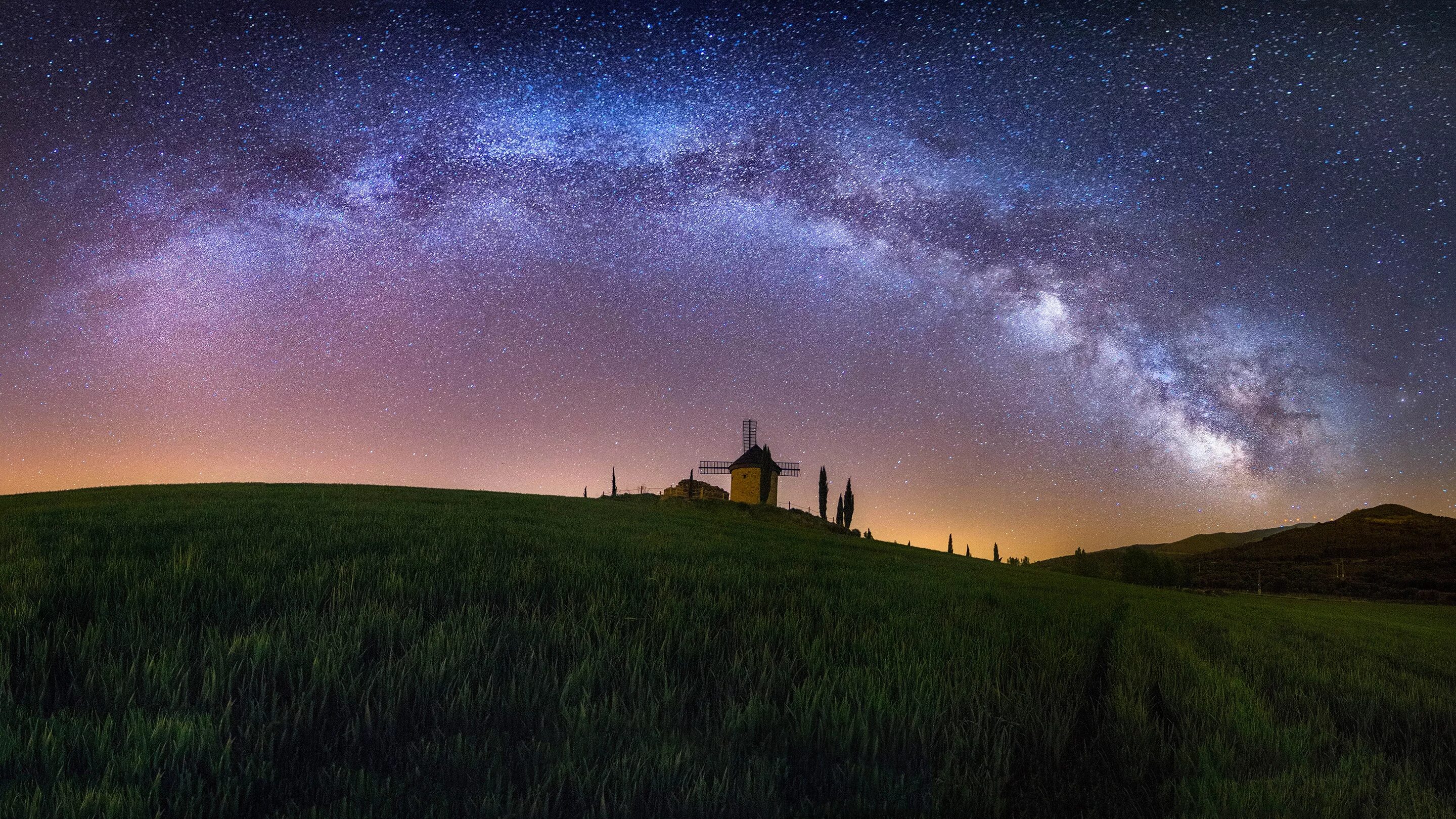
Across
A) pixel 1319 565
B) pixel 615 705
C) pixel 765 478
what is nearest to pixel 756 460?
pixel 765 478

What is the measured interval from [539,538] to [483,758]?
7417mm

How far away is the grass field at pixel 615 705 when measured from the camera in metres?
2.17

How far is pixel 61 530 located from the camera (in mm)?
7785

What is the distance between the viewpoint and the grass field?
85.3 inches

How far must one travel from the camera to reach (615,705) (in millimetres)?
2777

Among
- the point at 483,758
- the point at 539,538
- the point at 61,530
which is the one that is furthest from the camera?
the point at 539,538

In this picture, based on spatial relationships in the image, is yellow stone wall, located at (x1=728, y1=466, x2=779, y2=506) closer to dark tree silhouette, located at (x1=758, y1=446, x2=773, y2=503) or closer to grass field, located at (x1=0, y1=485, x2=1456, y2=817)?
dark tree silhouette, located at (x1=758, y1=446, x2=773, y2=503)

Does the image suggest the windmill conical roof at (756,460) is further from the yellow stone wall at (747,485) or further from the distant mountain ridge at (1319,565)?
the distant mountain ridge at (1319,565)

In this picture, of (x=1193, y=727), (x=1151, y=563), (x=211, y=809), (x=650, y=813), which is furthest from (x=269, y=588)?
(x=1151, y=563)

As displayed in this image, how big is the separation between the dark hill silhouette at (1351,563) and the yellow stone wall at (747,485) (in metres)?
61.6

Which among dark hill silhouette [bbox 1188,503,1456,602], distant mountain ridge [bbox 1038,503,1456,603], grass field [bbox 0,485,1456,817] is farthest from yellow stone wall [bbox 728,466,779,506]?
grass field [bbox 0,485,1456,817]

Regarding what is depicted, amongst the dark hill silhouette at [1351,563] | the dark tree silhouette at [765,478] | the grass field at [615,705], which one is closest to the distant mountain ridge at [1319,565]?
the dark hill silhouette at [1351,563]

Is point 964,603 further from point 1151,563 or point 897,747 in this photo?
point 1151,563

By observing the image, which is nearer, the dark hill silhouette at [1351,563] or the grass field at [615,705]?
the grass field at [615,705]
